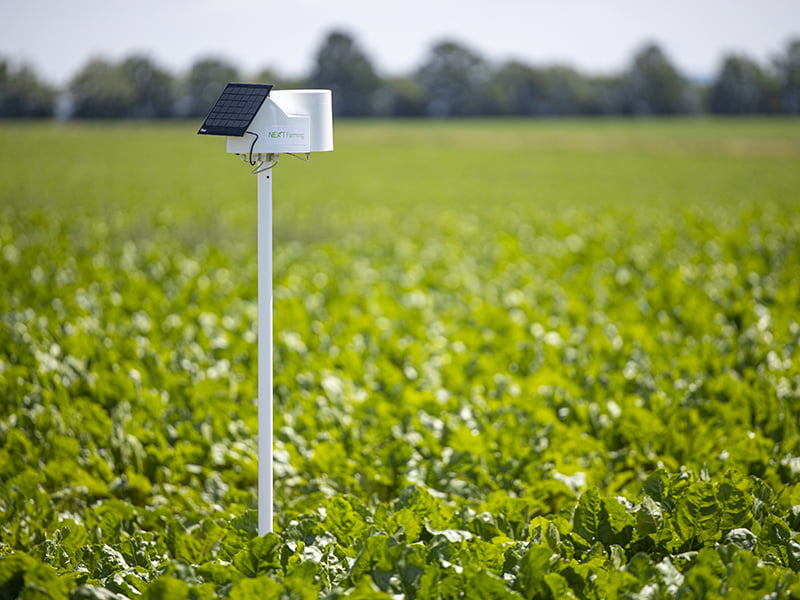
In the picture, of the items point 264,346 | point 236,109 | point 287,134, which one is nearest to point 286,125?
point 287,134

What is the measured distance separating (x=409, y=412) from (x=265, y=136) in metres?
3.10

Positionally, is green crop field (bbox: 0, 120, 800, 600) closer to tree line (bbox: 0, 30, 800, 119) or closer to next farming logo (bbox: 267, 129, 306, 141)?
next farming logo (bbox: 267, 129, 306, 141)

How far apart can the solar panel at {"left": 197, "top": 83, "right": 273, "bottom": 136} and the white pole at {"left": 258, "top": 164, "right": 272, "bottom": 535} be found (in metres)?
0.25

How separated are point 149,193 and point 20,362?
1799 centimetres

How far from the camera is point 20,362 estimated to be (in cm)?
661

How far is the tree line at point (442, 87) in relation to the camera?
64.9 m

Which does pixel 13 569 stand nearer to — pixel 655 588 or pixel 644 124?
pixel 655 588

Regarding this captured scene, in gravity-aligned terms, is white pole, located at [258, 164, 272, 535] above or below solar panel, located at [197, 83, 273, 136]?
below

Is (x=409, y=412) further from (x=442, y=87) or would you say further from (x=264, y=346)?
(x=442, y=87)

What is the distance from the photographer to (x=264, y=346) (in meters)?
3.21

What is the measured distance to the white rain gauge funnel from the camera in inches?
118

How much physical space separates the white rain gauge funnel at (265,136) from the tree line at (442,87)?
189 ft

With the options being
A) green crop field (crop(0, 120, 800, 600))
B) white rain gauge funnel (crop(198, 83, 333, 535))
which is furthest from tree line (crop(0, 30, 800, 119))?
white rain gauge funnel (crop(198, 83, 333, 535))

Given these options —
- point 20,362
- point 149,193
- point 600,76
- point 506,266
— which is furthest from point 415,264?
point 600,76
